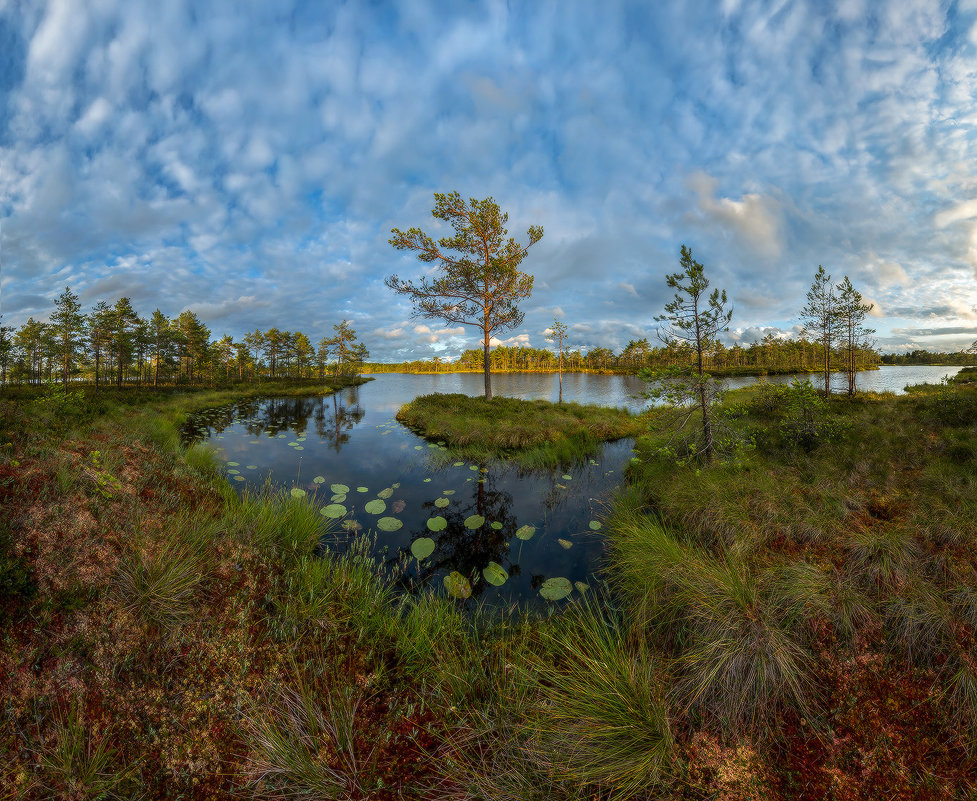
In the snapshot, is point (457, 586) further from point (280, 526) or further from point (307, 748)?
point (280, 526)

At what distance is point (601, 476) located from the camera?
9180mm

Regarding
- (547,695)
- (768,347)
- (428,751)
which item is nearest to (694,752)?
(547,695)

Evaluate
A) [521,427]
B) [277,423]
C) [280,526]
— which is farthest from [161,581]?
[277,423]

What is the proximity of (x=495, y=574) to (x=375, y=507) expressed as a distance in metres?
3.26

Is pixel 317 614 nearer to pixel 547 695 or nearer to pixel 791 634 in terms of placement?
pixel 547 695

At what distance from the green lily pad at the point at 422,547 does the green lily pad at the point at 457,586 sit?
68 cm

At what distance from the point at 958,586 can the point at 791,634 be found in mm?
1570

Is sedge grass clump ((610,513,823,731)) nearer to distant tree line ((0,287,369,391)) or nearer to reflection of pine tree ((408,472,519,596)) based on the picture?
reflection of pine tree ((408,472,519,596))

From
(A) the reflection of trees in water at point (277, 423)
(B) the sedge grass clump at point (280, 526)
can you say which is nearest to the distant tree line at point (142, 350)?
(A) the reflection of trees in water at point (277, 423)

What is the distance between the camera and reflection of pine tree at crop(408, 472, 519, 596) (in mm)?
5152

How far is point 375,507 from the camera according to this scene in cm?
707

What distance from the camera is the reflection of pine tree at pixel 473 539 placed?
5152 millimetres

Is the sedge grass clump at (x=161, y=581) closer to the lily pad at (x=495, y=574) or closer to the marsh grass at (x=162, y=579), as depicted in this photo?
the marsh grass at (x=162, y=579)

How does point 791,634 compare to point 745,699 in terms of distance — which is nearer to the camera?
point 745,699
